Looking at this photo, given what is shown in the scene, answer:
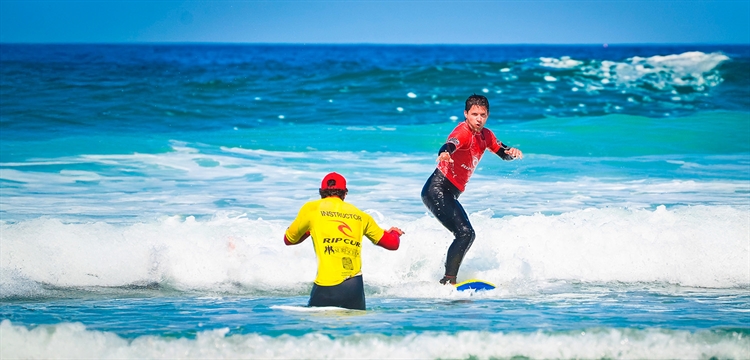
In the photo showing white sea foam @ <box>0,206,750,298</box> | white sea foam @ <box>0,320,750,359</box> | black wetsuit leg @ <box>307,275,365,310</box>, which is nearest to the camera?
white sea foam @ <box>0,320,750,359</box>

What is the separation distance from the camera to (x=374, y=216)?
1116 cm

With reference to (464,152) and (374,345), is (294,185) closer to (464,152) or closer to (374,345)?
(464,152)

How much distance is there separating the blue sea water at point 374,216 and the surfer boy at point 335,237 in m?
0.18

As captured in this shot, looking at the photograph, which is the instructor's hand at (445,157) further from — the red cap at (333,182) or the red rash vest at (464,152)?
the red cap at (333,182)

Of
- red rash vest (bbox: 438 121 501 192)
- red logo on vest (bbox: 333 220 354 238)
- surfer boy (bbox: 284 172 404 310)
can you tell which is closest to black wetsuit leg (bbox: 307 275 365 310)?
surfer boy (bbox: 284 172 404 310)

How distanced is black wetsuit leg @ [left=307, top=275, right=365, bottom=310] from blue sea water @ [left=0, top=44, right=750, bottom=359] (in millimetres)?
92

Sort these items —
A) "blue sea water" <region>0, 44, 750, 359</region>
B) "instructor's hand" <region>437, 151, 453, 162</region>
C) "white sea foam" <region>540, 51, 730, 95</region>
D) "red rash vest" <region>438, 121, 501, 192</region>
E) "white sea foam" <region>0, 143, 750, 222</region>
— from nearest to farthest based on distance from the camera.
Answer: "blue sea water" <region>0, 44, 750, 359</region> < "instructor's hand" <region>437, 151, 453, 162</region> < "red rash vest" <region>438, 121, 501, 192</region> < "white sea foam" <region>0, 143, 750, 222</region> < "white sea foam" <region>540, 51, 730, 95</region>

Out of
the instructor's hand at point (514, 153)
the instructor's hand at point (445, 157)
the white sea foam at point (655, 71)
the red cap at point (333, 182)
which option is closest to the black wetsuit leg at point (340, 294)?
the red cap at point (333, 182)

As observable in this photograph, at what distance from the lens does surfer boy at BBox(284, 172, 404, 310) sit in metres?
6.40

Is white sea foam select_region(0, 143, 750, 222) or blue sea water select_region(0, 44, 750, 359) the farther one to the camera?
white sea foam select_region(0, 143, 750, 222)

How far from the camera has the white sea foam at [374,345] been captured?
18.7 feet

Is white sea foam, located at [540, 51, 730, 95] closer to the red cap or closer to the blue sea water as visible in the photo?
the blue sea water

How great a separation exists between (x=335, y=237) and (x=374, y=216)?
479cm

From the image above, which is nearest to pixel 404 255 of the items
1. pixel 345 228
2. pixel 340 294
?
pixel 340 294
